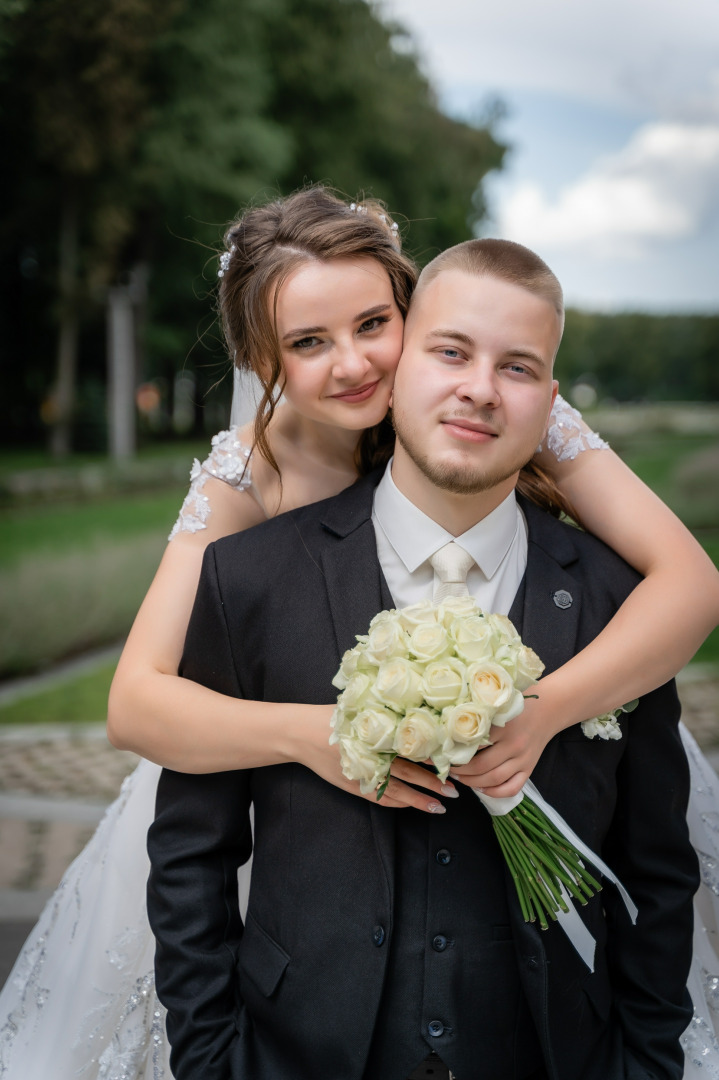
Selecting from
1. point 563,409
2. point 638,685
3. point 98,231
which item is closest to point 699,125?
point 98,231

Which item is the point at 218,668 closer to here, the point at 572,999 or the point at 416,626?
the point at 416,626

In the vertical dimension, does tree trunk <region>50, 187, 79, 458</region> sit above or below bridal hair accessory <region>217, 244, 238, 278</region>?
below

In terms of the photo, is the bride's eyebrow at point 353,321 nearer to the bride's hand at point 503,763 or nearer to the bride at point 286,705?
the bride at point 286,705

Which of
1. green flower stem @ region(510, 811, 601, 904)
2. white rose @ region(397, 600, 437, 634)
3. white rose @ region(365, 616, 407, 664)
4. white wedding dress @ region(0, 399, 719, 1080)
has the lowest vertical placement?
white wedding dress @ region(0, 399, 719, 1080)

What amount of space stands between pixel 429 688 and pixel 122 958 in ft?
5.63

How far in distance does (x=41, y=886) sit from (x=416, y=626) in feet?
12.4

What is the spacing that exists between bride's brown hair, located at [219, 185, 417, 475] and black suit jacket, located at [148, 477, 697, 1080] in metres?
0.63

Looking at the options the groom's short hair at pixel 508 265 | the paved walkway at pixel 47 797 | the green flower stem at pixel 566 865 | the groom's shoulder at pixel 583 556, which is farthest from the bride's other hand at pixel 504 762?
the paved walkway at pixel 47 797

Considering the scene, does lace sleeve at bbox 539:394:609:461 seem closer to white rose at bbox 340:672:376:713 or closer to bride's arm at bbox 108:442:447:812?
bride's arm at bbox 108:442:447:812

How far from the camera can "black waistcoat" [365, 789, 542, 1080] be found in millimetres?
1822

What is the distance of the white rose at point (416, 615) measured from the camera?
1.63 m

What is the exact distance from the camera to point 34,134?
435 inches

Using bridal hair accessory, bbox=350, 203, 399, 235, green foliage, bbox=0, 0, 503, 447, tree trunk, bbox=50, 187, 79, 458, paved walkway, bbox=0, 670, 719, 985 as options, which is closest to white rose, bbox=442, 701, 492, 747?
bridal hair accessory, bbox=350, 203, 399, 235

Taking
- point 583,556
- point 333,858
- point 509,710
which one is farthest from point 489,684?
point 583,556
